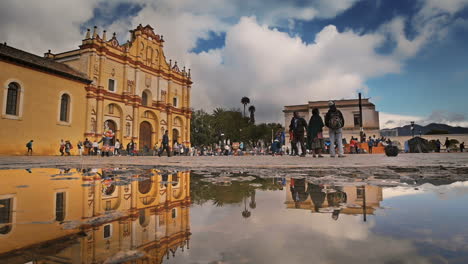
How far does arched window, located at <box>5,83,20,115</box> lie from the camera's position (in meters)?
17.4

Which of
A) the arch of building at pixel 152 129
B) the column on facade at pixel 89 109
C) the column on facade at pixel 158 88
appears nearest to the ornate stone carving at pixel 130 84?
the arch of building at pixel 152 129

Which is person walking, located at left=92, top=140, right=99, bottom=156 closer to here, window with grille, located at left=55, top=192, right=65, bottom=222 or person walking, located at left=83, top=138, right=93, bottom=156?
person walking, located at left=83, top=138, right=93, bottom=156

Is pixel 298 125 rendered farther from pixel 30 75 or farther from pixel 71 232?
pixel 30 75

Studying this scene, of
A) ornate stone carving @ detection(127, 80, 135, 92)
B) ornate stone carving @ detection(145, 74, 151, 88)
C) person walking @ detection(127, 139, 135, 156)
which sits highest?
ornate stone carving @ detection(145, 74, 151, 88)

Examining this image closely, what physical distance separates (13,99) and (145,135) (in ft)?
41.8

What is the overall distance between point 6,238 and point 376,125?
146 feet

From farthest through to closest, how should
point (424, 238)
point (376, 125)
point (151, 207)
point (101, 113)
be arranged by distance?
point (376, 125), point (101, 113), point (151, 207), point (424, 238)

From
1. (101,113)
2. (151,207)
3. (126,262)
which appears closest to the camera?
(126,262)

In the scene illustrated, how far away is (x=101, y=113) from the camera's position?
77.6 feet

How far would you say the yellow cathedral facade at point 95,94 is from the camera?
17.8 m

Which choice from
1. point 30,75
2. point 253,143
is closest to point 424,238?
point 30,75

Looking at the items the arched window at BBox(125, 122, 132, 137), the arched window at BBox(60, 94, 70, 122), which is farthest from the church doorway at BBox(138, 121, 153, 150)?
the arched window at BBox(60, 94, 70, 122)

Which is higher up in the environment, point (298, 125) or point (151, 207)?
point (298, 125)

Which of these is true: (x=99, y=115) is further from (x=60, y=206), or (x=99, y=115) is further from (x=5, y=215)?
(x=5, y=215)
